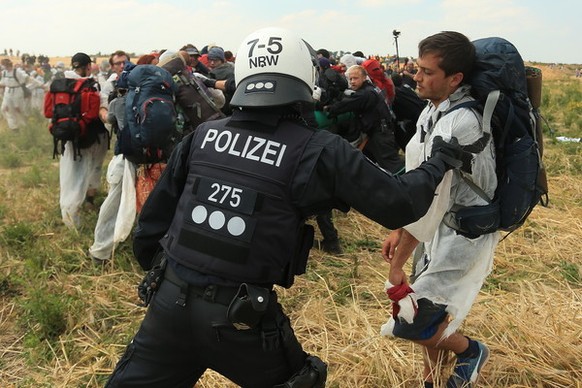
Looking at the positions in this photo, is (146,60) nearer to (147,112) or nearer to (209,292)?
Answer: (147,112)

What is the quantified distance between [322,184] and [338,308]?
233 cm

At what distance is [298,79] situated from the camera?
6.70ft

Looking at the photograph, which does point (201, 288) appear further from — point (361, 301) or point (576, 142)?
point (576, 142)

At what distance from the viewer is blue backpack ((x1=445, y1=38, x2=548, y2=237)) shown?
238cm

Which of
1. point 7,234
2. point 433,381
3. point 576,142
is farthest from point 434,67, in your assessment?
point 576,142

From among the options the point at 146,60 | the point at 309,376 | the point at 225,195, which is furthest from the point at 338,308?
the point at 146,60

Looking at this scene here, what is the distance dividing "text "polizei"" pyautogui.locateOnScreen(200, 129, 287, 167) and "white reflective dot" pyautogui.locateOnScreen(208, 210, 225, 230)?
0.22m

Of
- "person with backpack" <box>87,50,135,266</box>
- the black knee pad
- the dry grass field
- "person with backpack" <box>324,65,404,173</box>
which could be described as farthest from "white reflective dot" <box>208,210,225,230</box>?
"person with backpack" <box>324,65,404,173</box>

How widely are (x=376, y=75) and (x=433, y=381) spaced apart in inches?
181

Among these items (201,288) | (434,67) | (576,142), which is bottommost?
(576,142)

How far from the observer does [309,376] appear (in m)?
2.01

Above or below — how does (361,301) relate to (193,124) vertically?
below

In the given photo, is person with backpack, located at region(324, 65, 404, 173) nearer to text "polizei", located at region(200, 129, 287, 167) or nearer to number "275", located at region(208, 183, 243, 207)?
text "polizei", located at region(200, 129, 287, 167)

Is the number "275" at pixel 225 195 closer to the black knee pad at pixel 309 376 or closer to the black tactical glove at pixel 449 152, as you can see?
the black knee pad at pixel 309 376
